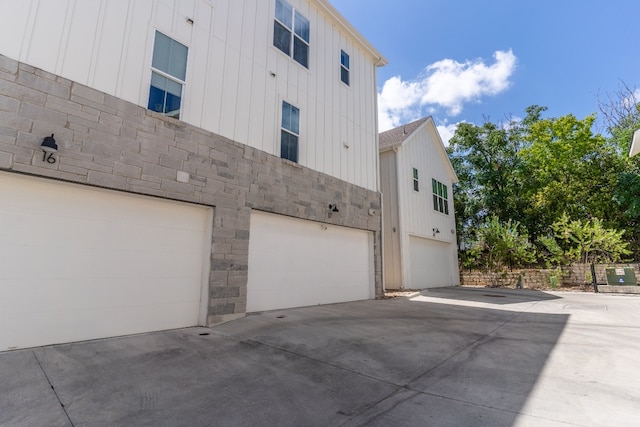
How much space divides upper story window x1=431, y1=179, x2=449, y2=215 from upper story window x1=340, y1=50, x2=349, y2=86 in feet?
25.2

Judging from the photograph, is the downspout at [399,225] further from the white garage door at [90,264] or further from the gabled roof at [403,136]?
the white garage door at [90,264]

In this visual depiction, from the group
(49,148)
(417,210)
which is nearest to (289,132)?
(49,148)

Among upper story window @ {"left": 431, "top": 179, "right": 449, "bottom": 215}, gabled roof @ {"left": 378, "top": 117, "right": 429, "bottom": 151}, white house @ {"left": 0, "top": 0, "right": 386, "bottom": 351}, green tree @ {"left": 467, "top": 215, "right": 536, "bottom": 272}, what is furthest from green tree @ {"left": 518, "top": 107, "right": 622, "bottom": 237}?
white house @ {"left": 0, "top": 0, "right": 386, "bottom": 351}

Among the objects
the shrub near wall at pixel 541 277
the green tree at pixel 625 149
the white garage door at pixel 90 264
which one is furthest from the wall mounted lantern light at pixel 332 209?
the green tree at pixel 625 149

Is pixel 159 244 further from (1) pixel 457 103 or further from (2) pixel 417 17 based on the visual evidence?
(1) pixel 457 103

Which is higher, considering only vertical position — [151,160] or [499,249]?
[151,160]

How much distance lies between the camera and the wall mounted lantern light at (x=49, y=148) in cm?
392

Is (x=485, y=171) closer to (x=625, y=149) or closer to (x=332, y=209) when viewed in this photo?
(x=625, y=149)

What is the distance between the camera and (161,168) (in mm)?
5109

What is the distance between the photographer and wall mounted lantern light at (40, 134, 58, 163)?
3.92m

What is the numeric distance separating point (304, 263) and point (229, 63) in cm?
490

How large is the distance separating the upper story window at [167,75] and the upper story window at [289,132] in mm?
2525

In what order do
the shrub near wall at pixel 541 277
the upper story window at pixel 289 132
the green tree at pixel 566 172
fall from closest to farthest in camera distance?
the upper story window at pixel 289 132
the shrub near wall at pixel 541 277
the green tree at pixel 566 172

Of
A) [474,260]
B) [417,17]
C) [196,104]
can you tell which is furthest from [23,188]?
[474,260]
